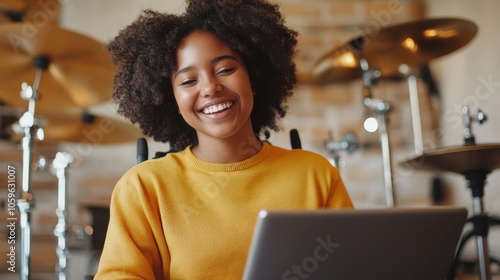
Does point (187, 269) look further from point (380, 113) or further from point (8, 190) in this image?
point (8, 190)

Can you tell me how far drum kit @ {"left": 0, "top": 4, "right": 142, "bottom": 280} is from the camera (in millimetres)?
1603

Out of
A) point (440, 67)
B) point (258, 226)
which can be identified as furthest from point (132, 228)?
point (440, 67)

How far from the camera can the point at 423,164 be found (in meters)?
1.54

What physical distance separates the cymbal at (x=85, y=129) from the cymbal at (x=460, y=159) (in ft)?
2.94

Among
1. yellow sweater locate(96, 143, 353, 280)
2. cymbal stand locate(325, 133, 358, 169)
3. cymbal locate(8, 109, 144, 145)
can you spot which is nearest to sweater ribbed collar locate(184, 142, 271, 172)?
yellow sweater locate(96, 143, 353, 280)

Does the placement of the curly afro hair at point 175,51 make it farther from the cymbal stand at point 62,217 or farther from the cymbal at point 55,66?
the cymbal stand at point 62,217

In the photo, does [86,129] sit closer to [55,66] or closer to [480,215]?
[55,66]

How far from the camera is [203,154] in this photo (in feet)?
3.63

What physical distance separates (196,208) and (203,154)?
13cm

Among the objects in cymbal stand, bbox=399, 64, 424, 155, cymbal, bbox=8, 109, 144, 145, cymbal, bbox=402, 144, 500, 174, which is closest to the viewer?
cymbal, bbox=402, 144, 500, 174

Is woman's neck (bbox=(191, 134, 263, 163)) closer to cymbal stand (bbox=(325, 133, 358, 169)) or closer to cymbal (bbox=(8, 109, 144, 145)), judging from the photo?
cymbal stand (bbox=(325, 133, 358, 169))

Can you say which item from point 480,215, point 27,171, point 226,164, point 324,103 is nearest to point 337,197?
point 226,164

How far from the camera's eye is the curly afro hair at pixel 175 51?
3.66 feet

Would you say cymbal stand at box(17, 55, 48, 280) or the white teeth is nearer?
the white teeth
